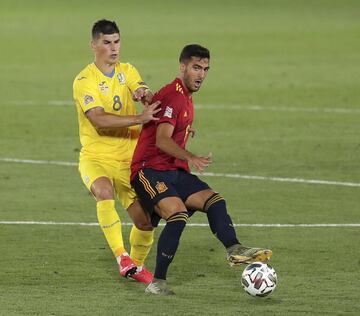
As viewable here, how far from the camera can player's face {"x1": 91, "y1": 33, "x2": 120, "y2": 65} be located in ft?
40.0

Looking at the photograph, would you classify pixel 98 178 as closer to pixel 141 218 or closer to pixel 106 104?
pixel 141 218

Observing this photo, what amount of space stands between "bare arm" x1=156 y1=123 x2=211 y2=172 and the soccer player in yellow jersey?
0.54 metres

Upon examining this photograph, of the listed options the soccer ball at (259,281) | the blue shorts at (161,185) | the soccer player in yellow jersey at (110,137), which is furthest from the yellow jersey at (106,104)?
the soccer ball at (259,281)

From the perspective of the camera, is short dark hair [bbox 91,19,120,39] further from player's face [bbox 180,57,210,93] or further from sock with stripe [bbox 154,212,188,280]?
sock with stripe [bbox 154,212,188,280]

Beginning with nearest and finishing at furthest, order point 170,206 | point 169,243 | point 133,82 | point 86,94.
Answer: point 169,243
point 170,206
point 86,94
point 133,82

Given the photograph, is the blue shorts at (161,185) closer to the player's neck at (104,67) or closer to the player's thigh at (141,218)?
the player's thigh at (141,218)

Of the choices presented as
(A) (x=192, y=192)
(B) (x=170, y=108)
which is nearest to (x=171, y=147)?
(B) (x=170, y=108)

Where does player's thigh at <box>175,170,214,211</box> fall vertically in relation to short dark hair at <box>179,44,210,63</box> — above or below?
below

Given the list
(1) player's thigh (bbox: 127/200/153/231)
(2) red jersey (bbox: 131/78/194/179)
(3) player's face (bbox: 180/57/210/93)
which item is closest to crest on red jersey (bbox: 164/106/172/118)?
(2) red jersey (bbox: 131/78/194/179)

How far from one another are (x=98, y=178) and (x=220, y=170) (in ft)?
20.8

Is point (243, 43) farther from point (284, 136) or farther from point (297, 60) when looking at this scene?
point (284, 136)

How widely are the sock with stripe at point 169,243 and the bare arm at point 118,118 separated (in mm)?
875

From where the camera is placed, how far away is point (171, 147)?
11344 mm

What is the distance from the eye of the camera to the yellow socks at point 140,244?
1224 centimetres
